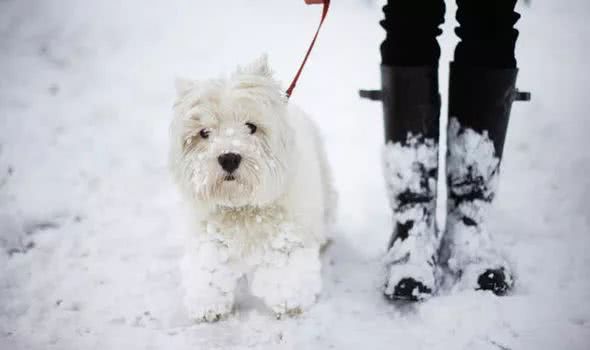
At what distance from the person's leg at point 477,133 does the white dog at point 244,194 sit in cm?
63

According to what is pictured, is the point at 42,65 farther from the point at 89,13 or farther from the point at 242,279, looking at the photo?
the point at 242,279

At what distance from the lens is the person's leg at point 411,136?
1911 millimetres

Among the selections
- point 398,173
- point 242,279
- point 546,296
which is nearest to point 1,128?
point 242,279

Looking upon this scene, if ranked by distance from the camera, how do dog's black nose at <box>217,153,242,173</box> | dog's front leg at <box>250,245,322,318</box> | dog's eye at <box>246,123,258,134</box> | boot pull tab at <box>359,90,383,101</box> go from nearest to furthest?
1. dog's black nose at <box>217,153,242,173</box>
2. dog's eye at <box>246,123,258,134</box>
3. dog's front leg at <box>250,245,322,318</box>
4. boot pull tab at <box>359,90,383,101</box>

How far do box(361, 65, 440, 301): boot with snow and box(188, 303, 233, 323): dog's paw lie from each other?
698mm

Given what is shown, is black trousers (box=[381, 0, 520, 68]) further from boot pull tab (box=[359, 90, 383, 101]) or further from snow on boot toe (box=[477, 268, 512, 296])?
snow on boot toe (box=[477, 268, 512, 296])

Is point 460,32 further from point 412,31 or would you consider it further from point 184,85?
point 184,85

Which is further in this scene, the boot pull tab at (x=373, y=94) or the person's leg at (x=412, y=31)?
the boot pull tab at (x=373, y=94)

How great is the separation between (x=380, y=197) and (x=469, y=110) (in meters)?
1.08

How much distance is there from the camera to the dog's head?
178cm

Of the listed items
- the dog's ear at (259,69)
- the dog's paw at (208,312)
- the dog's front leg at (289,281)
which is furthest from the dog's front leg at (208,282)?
the dog's ear at (259,69)

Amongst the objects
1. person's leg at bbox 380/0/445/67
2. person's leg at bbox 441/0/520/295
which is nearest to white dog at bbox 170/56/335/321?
person's leg at bbox 380/0/445/67

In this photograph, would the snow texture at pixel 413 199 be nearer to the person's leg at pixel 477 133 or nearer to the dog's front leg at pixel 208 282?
the person's leg at pixel 477 133

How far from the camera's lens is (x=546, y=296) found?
6.17 ft
